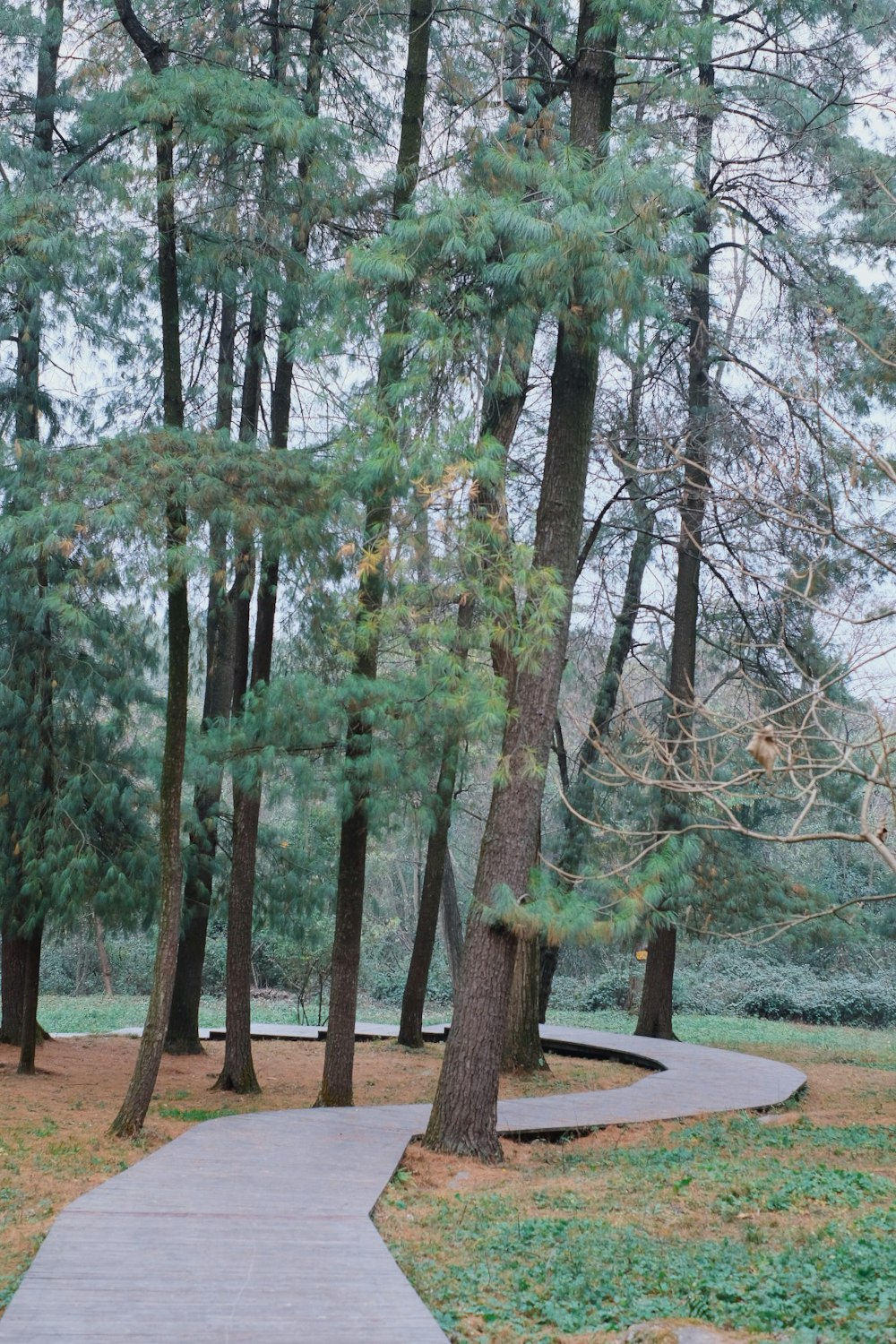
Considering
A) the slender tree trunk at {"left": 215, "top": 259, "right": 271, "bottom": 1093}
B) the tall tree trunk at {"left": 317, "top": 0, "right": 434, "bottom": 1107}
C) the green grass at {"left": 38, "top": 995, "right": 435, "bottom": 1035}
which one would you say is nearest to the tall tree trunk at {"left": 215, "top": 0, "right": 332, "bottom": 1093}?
the slender tree trunk at {"left": 215, "top": 259, "right": 271, "bottom": 1093}

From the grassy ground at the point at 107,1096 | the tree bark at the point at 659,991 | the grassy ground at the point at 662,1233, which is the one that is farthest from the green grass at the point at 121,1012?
the grassy ground at the point at 662,1233

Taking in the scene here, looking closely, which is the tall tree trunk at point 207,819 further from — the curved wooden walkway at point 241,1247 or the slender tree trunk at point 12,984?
the curved wooden walkway at point 241,1247

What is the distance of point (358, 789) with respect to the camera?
812 centimetres

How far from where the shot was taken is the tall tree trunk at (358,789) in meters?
8.05

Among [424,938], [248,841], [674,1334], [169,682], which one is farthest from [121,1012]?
[674,1334]

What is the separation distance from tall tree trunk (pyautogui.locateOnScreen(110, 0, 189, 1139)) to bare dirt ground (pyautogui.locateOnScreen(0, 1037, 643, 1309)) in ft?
1.50

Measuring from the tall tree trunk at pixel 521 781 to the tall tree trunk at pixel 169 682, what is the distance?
182 centimetres

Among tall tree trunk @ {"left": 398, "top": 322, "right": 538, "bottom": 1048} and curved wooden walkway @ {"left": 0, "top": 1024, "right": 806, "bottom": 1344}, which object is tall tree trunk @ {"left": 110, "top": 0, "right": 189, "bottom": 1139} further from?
tall tree trunk @ {"left": 398, "top": 322, "right": 538, "bottom": 1048}

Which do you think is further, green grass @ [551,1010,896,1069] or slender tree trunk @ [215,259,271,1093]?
green grass @ [551,1010,896,1069]

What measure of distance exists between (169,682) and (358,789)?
1515mm

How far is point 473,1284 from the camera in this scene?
4.21 meters

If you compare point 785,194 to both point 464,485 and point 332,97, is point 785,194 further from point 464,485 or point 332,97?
point 464,485

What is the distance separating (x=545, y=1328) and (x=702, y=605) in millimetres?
11238

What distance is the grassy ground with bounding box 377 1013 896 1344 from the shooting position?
12.1 ft
